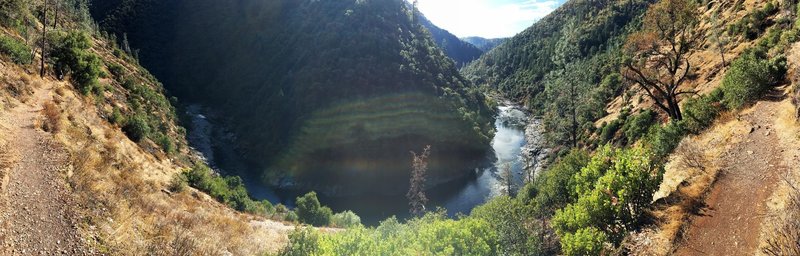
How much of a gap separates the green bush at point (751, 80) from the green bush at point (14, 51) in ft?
153

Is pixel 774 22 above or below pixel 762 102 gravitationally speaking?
above

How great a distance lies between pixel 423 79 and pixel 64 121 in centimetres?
7826

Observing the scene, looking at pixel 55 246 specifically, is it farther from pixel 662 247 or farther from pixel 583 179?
pixel 583 179

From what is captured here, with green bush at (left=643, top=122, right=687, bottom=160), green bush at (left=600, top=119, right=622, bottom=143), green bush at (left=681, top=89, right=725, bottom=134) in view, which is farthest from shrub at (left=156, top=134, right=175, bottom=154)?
green bush at (left=600, top=119, right=622, bottom=143)

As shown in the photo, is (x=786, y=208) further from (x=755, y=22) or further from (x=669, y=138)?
(x=755, y=22)

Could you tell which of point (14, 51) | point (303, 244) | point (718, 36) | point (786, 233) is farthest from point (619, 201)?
point (718, 36)

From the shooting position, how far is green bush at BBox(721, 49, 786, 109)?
21.2m

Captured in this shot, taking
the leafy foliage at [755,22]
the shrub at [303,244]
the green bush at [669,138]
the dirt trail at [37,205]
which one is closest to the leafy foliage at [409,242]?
the shrub at [303,244]

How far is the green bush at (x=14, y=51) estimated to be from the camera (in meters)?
29.2

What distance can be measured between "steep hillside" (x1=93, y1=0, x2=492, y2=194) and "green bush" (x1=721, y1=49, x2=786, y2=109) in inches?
2327

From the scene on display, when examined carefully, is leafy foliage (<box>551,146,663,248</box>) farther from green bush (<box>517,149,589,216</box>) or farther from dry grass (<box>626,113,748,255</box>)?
green bush (<box>517,149,589,216</box>)

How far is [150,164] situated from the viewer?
100 ft

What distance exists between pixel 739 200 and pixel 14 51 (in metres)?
43.2

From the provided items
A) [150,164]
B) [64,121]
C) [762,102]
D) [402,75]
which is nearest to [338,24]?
[402,75]
